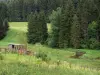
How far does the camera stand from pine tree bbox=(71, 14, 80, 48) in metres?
78.4

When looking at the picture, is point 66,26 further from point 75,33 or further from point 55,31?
point 75,33

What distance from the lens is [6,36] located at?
9625 cm

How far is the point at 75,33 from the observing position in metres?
78.9

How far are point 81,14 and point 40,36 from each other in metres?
15.1

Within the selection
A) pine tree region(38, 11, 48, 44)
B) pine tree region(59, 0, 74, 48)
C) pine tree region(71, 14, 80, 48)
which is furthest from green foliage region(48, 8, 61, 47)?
pine tree region(71, 14, 80, 48)

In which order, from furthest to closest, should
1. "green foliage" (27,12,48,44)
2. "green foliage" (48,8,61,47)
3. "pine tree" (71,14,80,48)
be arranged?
"green foliage" (27,12,48,44), "green foliage" (48,8,61,47), "pine tree" (71,14,80,48)

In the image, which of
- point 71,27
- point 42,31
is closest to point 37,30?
point 42,31

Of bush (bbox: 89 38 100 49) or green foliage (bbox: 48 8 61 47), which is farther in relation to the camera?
green foliage (bbox: 48 8 61 47)

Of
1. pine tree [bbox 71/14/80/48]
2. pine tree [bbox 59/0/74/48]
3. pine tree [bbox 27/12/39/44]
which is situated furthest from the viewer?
pine tree [bbox 27/12/39/44]

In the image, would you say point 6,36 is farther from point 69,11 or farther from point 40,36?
point 69,11

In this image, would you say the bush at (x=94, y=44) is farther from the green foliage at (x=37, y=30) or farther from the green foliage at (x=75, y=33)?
the green foliage at (x=37, y=30)

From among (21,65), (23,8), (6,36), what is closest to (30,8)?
(23,8)

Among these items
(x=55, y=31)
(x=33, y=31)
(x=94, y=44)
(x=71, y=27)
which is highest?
(x=71, y=27)

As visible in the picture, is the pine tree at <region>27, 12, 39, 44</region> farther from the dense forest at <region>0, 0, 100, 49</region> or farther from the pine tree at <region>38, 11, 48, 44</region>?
the pine tree at <region>38, 11, 48, 44</region>
